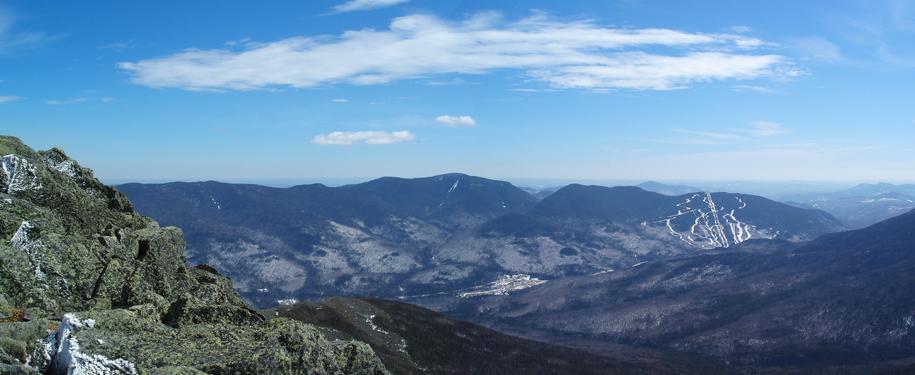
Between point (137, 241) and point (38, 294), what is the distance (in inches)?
413

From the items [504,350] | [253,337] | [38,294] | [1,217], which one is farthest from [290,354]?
[504,350]

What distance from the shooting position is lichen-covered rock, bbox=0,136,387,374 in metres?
19.4

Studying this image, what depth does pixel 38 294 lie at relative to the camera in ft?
98.2

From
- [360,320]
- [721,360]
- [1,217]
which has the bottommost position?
[721,360]

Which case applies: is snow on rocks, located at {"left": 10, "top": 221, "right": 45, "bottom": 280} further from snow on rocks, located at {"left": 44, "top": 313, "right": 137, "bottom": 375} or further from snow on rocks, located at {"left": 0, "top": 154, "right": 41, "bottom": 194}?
snow on rocks, located at {"left": 44, "top": 313, "right": 137, "bottom": 375}

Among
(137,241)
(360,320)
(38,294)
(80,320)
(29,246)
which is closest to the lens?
(80,320)

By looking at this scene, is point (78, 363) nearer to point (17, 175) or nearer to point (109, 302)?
point (109, 302)

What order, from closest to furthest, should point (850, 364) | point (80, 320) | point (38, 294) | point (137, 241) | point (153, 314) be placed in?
1. point (80, 320)
2. point (153, 314)
3. point (38, 294)
4. point (137, 241)
5. point (850, 364)

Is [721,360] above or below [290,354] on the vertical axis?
below

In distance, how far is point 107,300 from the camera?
3200 cm

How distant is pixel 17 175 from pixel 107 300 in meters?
15.4

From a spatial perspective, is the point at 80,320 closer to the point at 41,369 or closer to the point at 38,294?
the point at 41,369

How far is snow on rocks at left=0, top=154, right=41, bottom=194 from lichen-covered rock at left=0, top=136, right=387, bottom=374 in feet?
0.24

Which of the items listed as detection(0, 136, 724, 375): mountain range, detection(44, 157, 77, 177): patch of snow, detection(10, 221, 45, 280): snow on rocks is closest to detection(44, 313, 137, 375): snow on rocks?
detection(0, 136, 724, 375): mountain range
